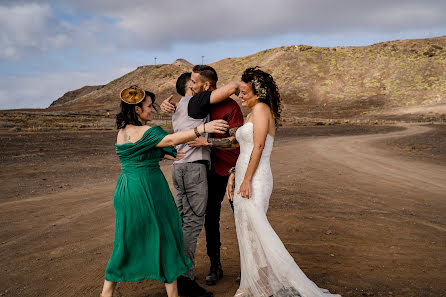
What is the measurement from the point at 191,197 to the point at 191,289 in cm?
90

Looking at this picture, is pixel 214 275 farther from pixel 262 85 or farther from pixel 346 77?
pixel 346 77

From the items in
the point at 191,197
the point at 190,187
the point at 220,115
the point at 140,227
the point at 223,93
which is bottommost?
the point at 140,227

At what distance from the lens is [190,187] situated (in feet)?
12.7

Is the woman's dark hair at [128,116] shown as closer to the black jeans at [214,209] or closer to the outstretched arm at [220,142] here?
the outstretched arm at [220,142]

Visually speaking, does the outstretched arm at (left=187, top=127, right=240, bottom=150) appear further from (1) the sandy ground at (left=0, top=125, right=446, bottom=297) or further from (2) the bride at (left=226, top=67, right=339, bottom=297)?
(1) the sandy ground at (left=0, top=125, right=446, bottom=297)

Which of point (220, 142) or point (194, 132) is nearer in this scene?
point (194, 132)

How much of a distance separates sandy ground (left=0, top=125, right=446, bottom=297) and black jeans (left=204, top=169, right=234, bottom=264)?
0.38 metres

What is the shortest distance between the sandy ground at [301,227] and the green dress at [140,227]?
0.89 m

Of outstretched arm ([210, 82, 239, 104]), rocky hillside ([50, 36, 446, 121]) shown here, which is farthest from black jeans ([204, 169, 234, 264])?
rocky hillside ([50, 36, 446, 121])

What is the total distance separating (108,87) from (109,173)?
3233 inches

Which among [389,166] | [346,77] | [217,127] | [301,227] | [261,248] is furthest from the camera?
[346,77]

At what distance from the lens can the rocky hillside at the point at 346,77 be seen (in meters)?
59.7

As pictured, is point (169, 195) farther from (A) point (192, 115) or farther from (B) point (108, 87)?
(B) point (108, 87)

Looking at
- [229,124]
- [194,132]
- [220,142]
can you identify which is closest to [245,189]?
[220,142]
